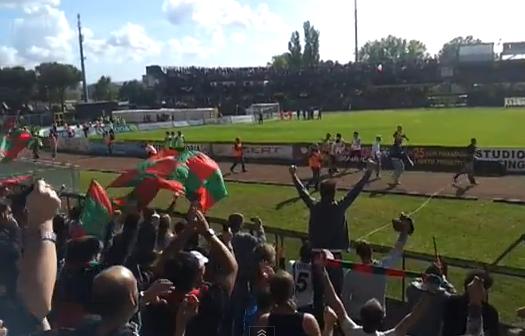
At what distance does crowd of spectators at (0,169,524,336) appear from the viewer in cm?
362

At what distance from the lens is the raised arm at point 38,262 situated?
3.57 meters

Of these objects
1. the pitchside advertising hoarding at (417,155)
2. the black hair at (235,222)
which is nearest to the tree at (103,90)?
the pitchside advertising hoarding at (417,155)

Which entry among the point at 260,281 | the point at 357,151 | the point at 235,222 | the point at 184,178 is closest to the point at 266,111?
the point at 357,151

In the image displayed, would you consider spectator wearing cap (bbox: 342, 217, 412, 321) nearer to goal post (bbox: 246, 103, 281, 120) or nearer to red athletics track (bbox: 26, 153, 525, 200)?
red athletics track (bbox: 26, 153, 525, 200)

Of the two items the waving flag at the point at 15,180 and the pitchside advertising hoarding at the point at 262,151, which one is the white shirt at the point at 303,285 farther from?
the pitchside advertising hoarding at the point at 262,151

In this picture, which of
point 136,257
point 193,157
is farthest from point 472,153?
point 136,257

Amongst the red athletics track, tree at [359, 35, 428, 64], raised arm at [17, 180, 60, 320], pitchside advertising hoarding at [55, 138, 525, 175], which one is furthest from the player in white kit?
tree at [359, 35, 428, 64]

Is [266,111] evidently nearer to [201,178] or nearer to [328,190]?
[201,178]

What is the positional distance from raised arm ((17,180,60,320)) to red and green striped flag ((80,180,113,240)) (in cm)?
610

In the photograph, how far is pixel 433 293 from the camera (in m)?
5.53

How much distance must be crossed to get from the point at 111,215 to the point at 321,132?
4041 centimetres

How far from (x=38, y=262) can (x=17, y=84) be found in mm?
113675

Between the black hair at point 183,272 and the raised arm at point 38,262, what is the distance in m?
0.99

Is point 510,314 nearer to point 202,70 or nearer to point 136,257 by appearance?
point 136,257
